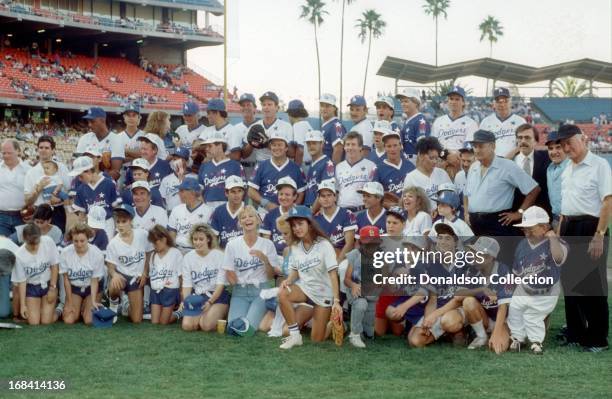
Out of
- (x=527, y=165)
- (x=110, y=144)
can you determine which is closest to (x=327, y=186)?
(x=527, y=165)

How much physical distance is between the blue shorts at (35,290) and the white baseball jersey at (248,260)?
1970 mm

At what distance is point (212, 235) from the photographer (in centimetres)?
845

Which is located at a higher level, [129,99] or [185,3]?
[185,3]

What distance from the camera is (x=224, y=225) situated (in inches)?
347

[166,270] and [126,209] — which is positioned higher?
[126,209]

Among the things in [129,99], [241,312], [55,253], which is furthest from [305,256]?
[129,99]

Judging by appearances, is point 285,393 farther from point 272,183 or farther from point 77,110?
point 77,110

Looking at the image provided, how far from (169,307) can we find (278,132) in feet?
8.03

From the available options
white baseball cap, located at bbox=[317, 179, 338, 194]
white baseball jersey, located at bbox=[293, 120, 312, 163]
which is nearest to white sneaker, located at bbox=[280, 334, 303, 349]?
white baseball cap, located at bbox=[317, 179, 338, 194]

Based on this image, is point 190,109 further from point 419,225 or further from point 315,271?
point 419,225

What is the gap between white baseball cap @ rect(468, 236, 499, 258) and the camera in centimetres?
726

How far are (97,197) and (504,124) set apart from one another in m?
4.91

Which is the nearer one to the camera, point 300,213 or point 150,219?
point 300,213

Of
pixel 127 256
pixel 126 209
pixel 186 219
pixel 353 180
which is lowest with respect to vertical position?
pixel 127 256
